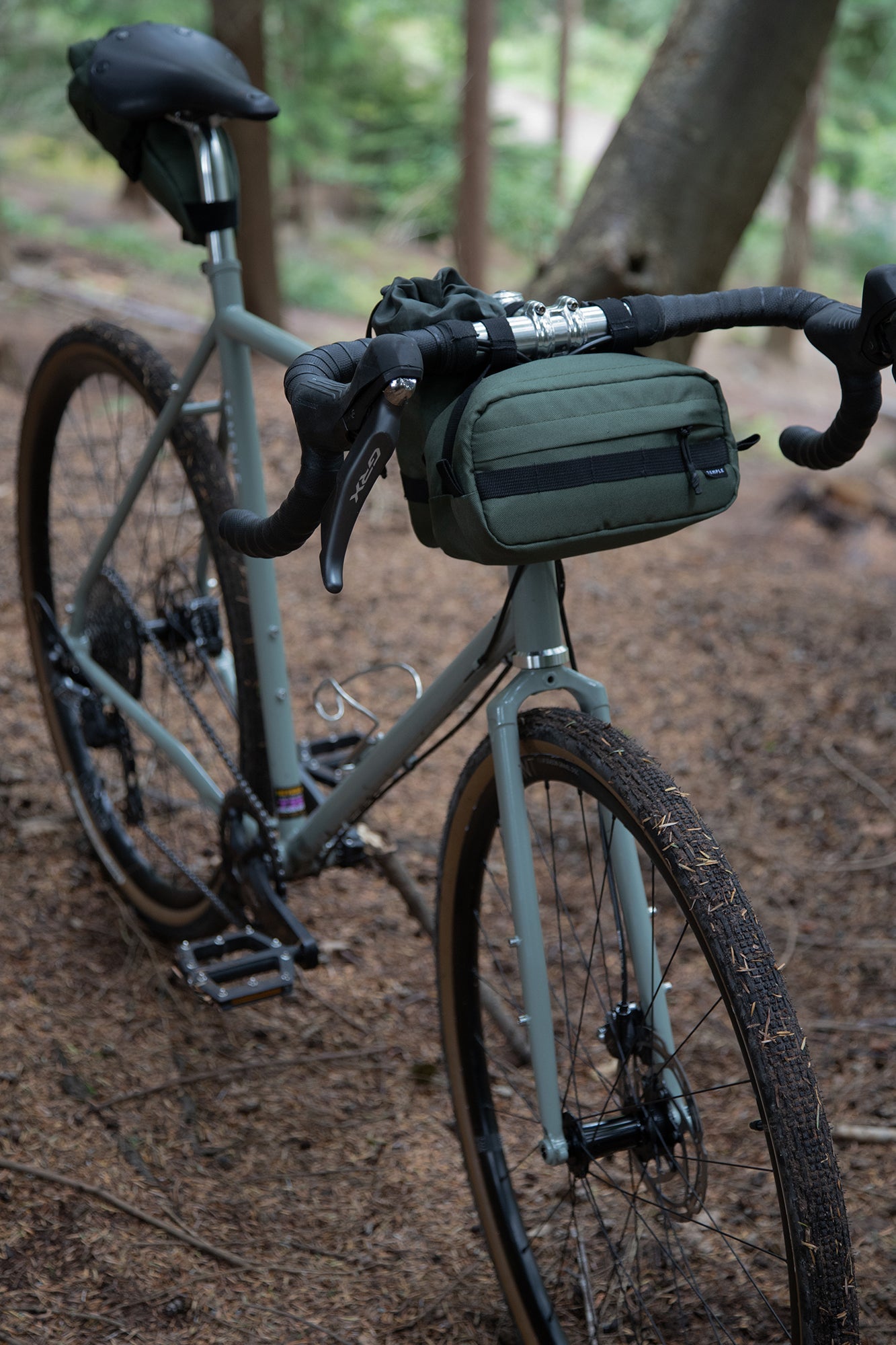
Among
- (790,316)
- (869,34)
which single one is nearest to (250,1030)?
(790,316)

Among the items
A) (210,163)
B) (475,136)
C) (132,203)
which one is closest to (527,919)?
(210,163)

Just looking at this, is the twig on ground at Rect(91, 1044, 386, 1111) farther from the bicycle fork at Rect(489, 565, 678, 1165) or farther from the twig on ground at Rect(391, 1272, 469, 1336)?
the bicycle fork at Rect(489, 565, 678, 1165)

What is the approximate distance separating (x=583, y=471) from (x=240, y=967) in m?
1.32

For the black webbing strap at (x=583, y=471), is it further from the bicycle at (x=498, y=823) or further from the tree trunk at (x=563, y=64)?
the tree trunk at (x=563, y=64)

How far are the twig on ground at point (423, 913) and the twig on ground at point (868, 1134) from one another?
649 millimetres

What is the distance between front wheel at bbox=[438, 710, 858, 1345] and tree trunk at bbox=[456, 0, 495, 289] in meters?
7.81

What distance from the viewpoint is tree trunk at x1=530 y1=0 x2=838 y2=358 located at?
3.92 m

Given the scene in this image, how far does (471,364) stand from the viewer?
1291 mm

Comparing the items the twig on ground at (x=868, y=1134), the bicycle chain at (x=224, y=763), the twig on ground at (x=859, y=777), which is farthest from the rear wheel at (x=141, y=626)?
the twig on ground at (x=859, y=777)

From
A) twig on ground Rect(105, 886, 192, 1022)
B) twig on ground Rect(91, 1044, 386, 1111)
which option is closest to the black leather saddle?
twig on ground Rect(105, 886, 192, 1022)

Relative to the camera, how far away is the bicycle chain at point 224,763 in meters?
2.22

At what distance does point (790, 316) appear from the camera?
1.40 metres

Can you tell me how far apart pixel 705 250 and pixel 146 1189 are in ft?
11.9

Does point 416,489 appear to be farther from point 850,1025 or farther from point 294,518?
point 850,1025
